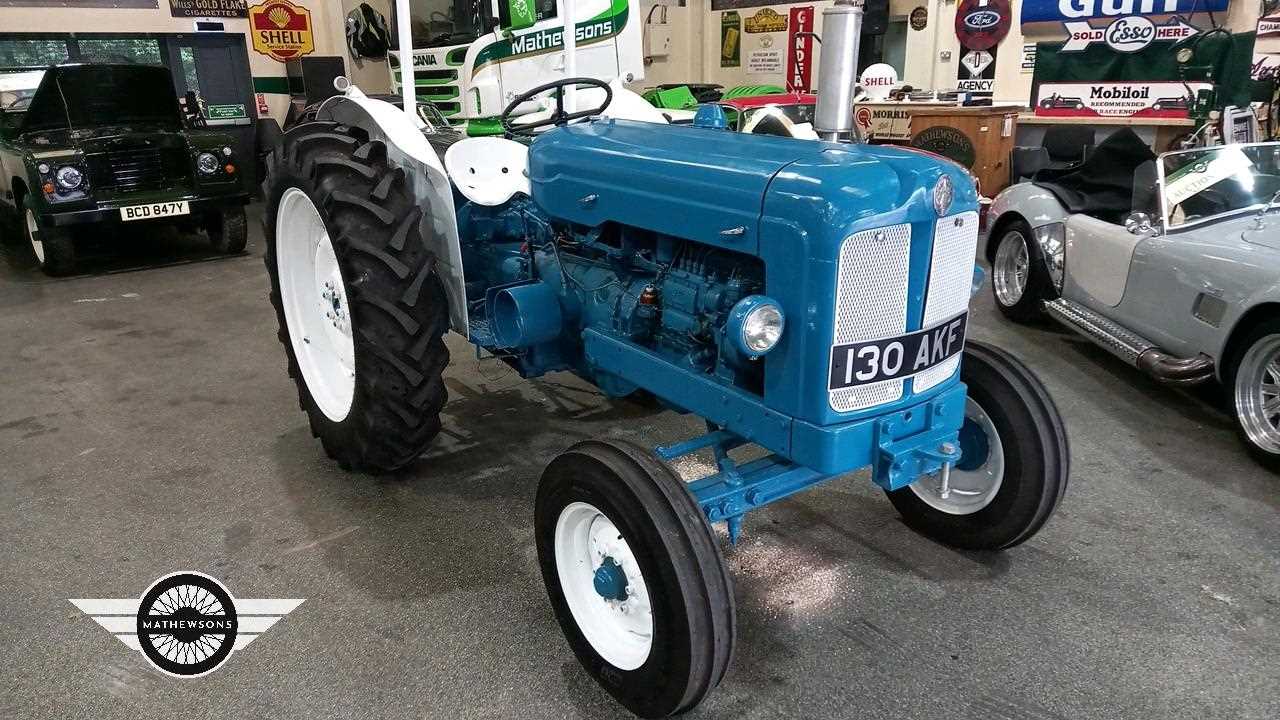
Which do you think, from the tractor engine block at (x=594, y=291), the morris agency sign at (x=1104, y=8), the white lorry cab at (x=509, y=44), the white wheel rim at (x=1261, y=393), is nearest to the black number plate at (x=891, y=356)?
the tractor engine block at (x=594, y=291)

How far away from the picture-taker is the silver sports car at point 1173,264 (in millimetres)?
3244

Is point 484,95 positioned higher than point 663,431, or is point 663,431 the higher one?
point 484,95

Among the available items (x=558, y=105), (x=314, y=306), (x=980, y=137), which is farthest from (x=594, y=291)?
(x=980, y=137)

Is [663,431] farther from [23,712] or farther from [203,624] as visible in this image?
[23,712]

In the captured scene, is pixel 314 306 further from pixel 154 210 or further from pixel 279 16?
pixel 279 16

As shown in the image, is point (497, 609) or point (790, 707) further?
point (497, 609)

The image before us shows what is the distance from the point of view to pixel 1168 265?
3.66 meters

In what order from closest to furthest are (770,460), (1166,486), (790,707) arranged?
(790,707) → (770,460) → (1166,486)

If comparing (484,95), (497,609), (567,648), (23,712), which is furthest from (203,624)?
(484,95)

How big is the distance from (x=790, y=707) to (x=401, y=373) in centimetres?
155

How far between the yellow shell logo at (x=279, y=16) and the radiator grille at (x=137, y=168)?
5.20 m

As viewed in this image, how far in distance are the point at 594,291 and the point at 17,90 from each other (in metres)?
7.33

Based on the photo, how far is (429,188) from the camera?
2.95m

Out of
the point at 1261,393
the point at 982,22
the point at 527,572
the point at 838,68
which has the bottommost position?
the point at 527,572
